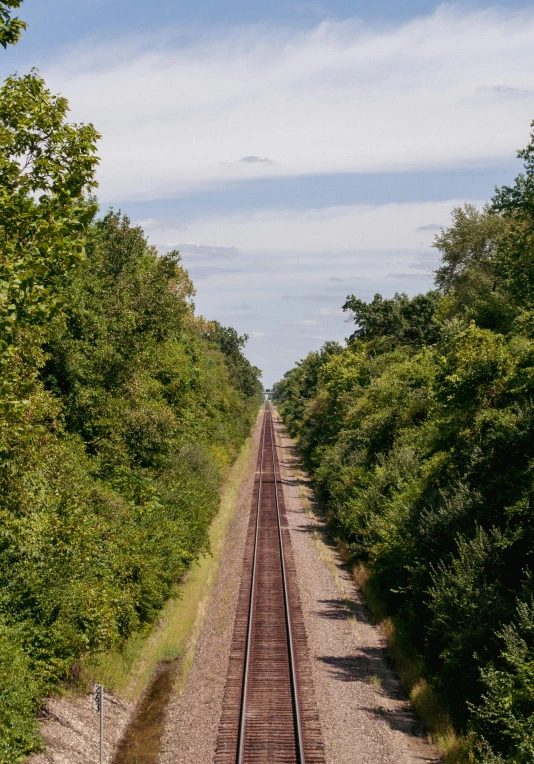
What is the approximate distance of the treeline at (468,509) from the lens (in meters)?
13.9

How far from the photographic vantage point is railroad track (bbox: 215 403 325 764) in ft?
46.6

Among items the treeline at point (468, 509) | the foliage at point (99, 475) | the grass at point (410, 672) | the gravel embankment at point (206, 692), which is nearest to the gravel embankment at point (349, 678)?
the grass at point (410, 672)

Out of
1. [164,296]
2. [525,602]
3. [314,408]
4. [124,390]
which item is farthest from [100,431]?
[314,408]

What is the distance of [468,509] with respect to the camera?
19016mm

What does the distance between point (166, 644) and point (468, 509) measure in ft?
32.8

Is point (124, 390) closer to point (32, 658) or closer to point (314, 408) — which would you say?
point (32, 658)

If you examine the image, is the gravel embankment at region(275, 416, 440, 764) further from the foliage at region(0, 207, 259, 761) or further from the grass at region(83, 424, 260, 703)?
the foliage at region(0, 207, 259, 761)

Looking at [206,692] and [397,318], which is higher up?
[397,318]

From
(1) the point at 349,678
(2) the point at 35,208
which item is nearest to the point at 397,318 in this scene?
(1) the point at 349,678

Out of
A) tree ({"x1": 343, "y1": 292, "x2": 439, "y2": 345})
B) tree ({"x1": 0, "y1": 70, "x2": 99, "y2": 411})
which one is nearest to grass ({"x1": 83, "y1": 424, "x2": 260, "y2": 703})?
tree ({"x1": 0, "y1": 70, "x2": 99, "y2": 411})

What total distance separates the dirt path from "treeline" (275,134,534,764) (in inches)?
47.2

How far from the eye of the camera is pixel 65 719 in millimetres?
14867

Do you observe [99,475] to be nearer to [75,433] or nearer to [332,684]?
[75,433]

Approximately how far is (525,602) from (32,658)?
1046 cm
